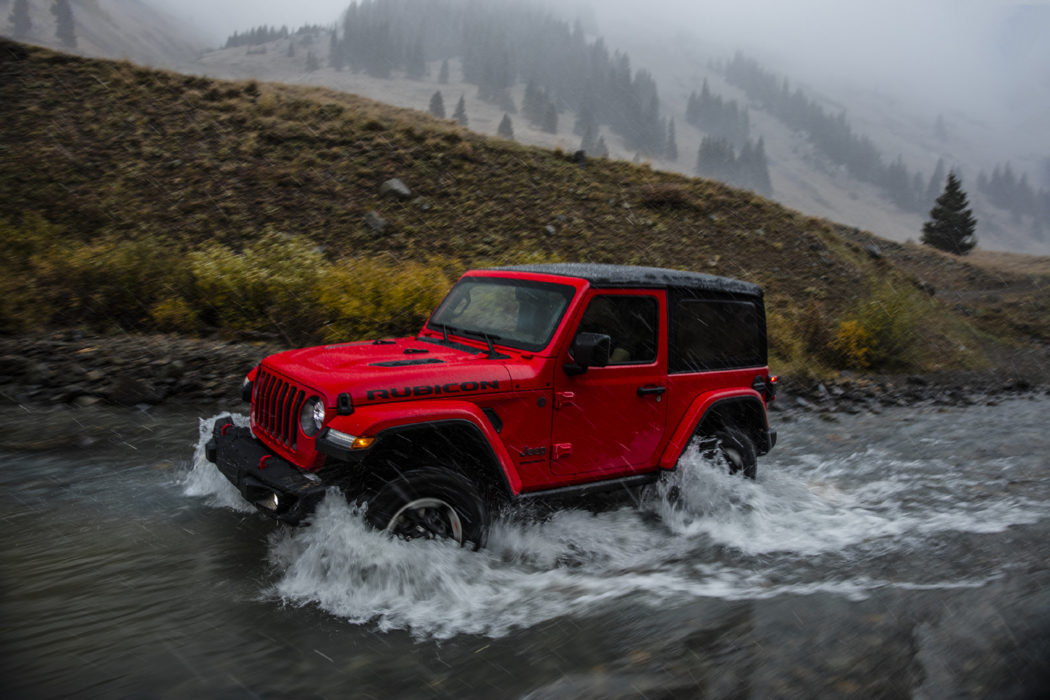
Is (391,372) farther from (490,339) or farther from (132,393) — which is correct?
(132,393)

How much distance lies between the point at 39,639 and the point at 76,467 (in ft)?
9.36

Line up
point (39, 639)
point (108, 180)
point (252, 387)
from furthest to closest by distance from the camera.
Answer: point (108, 180)
point (252, 387)
point (39, 639)

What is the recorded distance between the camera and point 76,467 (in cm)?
570

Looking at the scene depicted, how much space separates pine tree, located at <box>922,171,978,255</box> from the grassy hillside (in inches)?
1119

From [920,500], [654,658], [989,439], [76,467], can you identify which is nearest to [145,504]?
[76,467]

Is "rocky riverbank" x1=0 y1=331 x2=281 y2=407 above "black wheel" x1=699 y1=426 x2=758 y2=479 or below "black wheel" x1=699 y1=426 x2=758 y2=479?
below

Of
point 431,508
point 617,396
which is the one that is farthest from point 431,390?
point 617,396

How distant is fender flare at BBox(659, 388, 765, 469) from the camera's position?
16.4 ft

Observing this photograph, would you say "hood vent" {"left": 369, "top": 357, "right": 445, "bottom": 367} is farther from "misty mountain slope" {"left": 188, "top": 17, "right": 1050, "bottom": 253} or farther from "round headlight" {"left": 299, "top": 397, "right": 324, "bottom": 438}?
"misty mountain slope" {"left": 188, "top": 17, "right": 1050, "bottom": 253}

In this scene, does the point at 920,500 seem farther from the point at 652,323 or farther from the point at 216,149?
the point at 216,149

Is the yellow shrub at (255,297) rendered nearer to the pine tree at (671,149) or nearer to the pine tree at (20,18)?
the pine tree at (671,149)

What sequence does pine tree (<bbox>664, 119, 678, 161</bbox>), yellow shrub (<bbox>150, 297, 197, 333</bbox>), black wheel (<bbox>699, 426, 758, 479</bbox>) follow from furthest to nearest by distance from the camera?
pine tree (<bbox>664, 119, 678, 161</bbox>) → yellow shrub (<bbox>150, 297, 197, 333</bbox>) → black wheel (<bbox>699, 426, 758, 479</bbox>)

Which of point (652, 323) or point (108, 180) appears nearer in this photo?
point (652, 323)

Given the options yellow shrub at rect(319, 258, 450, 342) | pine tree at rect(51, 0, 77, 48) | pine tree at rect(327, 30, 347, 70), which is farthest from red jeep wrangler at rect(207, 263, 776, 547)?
pine tree at rect(327, 30, 347, 70)
